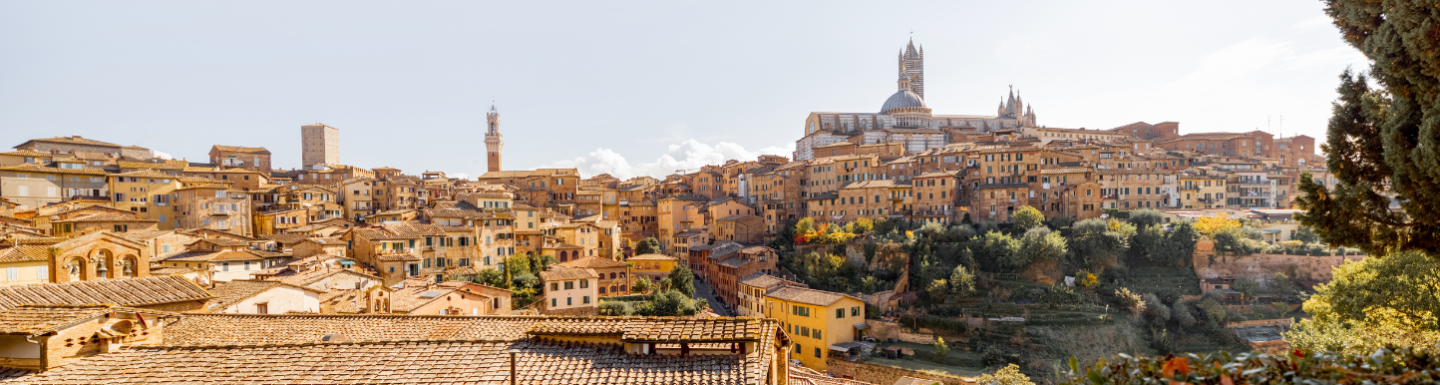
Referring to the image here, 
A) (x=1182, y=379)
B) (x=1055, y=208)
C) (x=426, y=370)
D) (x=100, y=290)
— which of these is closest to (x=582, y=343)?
(x=426, y=370)

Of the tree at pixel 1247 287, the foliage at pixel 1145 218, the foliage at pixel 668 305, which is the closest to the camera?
the foliage at pixel 668 305

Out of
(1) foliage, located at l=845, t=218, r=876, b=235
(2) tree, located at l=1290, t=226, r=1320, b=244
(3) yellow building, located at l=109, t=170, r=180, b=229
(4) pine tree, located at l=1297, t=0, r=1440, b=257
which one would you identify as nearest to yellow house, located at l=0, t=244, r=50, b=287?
(4) pine tree, located at l=1297, t=0, r=1440, b=257

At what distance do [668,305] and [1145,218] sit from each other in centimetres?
3442

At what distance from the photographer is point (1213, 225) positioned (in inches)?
1686

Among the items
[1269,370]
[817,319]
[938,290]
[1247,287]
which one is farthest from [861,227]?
[1269,370]

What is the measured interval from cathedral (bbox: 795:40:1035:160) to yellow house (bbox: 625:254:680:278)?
33.8 meters

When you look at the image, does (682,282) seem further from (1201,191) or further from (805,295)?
(1201,191)

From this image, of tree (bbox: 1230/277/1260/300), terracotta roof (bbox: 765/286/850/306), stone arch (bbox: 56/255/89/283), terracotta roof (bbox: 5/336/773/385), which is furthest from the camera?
tree (bbox: 1230/277/1260/300)

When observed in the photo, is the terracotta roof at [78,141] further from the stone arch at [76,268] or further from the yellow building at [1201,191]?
the yellow building at [1201,191]

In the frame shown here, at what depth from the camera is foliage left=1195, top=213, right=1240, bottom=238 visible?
139ft

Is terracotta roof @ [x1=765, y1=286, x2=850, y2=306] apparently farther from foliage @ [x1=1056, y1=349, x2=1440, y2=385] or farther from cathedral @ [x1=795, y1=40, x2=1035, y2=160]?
cathedral @ [x1=795, y1=40, x2=1035, y2=160]

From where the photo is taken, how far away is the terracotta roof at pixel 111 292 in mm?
11789

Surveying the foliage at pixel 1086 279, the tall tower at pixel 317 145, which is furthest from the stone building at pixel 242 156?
the foliage at pixel 1086 279

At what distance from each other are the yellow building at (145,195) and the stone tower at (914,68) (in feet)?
274
